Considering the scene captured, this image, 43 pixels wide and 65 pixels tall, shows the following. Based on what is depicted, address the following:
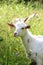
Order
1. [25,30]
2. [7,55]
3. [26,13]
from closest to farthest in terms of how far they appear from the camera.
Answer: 1. [25,30]
2. [7,55]
3. [26,13]

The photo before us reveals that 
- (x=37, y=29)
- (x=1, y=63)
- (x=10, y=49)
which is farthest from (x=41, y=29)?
(x=1, y=63)

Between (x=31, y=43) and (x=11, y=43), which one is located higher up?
(x=31, y=43)

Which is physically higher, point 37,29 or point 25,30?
point 25,30

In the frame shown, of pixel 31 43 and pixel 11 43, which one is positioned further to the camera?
Result: pixel 11 43

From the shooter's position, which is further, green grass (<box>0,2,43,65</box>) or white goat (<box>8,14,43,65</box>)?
green grass (<box>0,2,43,65</box>)

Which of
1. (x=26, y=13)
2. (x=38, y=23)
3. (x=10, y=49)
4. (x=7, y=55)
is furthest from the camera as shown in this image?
(x=26, y=13)

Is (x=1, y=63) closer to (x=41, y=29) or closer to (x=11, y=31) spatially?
(x=11, y=31)

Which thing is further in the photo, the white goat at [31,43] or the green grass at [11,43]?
the green grass at [11,43]

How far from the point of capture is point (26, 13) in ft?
25.4

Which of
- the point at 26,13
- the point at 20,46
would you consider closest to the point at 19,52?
the point at 20,46

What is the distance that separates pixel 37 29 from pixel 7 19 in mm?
752

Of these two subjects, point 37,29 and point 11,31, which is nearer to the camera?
point 11,31

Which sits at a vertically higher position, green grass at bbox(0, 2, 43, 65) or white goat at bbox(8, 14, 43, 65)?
white goat at bbox(8, 14, 43, 65)

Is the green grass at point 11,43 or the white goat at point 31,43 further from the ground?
the white goat at point 31,43
